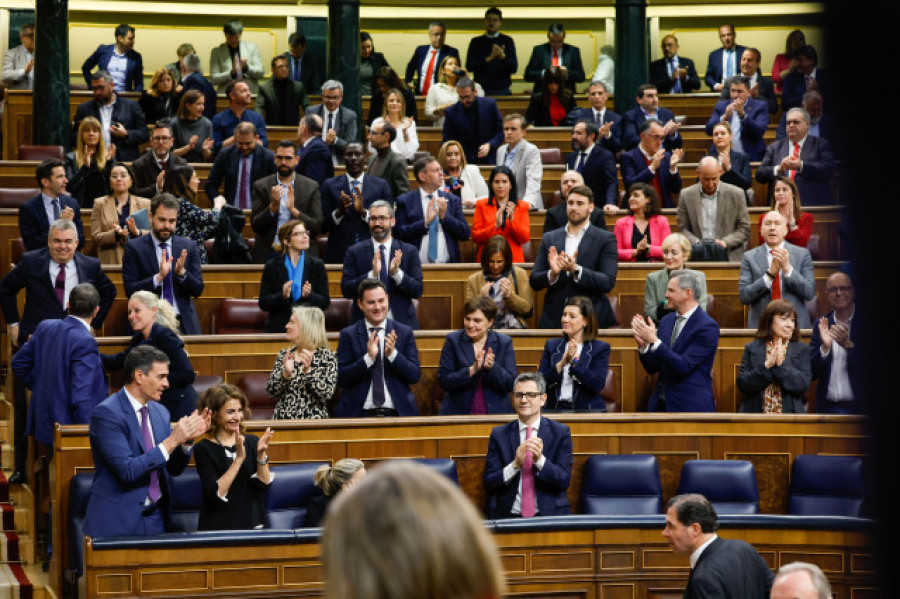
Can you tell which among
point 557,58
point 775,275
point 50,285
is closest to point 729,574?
point 775,275

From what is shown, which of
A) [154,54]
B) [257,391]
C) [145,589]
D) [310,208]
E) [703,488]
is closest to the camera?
[145,589]

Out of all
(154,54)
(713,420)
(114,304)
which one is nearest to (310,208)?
(114,304)

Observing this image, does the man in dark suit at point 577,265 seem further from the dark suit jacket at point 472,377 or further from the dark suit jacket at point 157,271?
the dark suit jacket at point 157,271

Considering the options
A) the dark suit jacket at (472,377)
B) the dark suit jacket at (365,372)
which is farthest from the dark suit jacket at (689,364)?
the dark suit jacket at (365,372)

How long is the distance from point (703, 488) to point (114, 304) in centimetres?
359

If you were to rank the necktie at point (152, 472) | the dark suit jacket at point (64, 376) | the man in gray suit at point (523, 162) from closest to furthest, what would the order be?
the necktie at point (152, 472)
the dark suit jacket at point (64, 376)
the man in gray suit at point (523, 162)

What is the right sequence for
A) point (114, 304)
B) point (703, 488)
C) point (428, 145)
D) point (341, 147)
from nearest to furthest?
point (703, 488)
point (114, 304)
point (341, 147)
point (428, 145)

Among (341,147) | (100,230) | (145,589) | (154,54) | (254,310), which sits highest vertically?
(154,54)

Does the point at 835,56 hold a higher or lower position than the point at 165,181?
lower

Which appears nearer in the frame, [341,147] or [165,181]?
[165,181]

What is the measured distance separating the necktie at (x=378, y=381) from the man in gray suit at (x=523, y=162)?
284 cm

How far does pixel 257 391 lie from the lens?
22.3 feet

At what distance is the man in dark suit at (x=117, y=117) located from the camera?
32.2 feet

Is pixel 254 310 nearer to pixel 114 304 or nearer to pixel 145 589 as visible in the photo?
pixel 114 304
